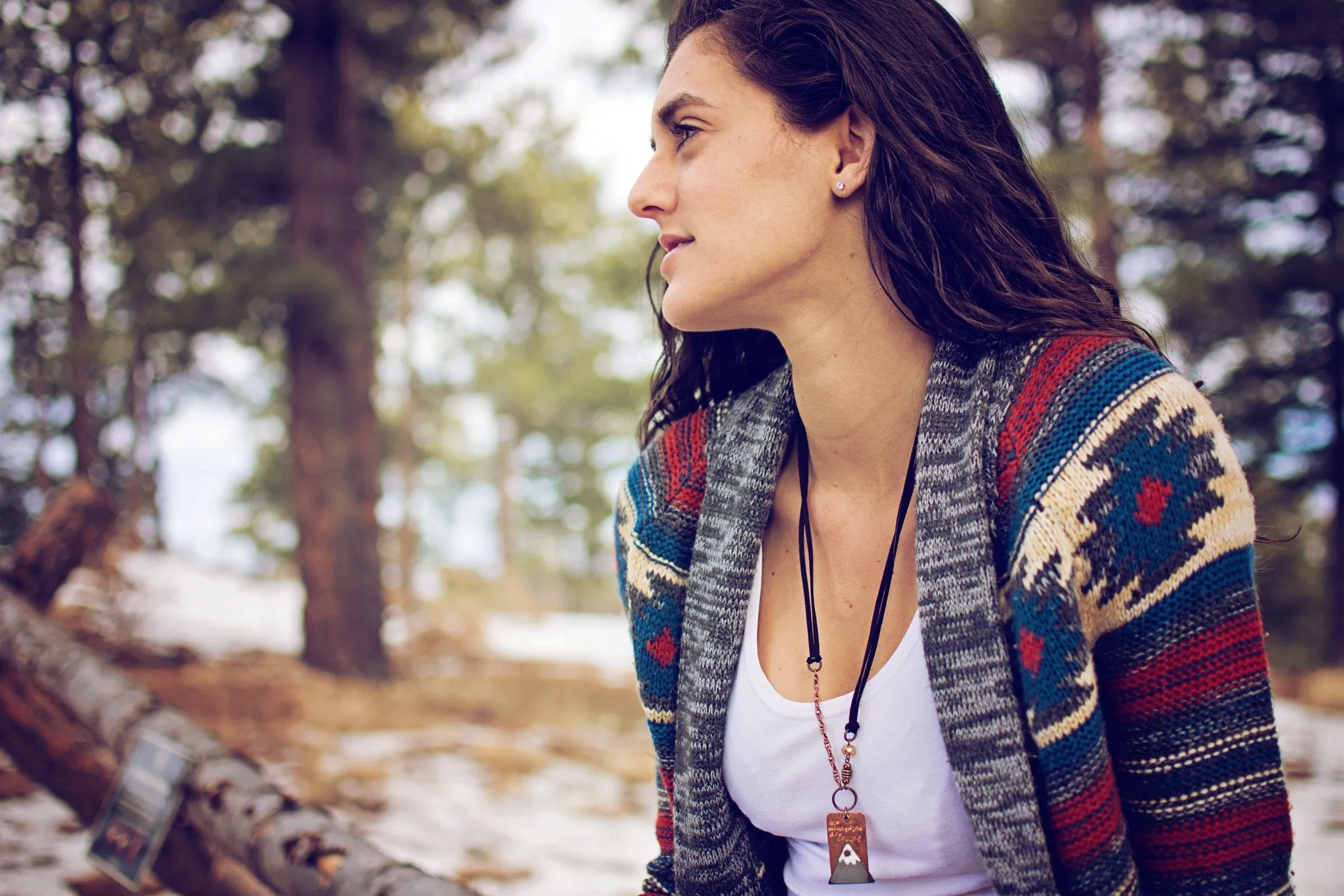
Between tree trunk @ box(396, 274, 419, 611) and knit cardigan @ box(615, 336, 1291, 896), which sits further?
tree trunk @ box(396, 274, 419, 611)

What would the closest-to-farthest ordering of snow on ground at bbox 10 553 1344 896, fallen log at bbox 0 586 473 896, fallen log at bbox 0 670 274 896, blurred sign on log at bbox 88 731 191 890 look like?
fallen log at bbox 0 586 473 896, blurred sign on log at bbox 88 731 191 890, fallen log at bbox 0 670 274 896, snow on ground at bbox 10 553 1344 896

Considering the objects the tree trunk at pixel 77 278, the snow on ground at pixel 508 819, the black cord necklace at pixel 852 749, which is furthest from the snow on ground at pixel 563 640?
the black cord necklace at pixel 852 749

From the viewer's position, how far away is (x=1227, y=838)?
3.80 feet

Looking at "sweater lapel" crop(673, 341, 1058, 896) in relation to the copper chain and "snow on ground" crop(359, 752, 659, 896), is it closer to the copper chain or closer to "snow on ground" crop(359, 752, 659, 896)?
the copper chain

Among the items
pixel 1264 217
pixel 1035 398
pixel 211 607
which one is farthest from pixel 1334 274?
pixel 211 607

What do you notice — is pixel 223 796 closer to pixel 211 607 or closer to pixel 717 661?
pixel 717 661

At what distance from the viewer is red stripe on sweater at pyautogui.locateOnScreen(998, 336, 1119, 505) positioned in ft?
3.98

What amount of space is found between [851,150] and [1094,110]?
913cm

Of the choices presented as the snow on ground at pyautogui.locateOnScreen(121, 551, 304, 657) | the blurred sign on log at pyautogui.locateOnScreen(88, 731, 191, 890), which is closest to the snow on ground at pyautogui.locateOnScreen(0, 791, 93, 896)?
the blurred sign on log at pyautogui.locateOnScreen(88, 731, 191, 890)

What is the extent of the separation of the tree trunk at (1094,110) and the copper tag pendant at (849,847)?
847cm

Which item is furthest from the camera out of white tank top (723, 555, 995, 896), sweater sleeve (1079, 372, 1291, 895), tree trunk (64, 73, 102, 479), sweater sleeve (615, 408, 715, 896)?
tree trunk (64, 73, 102, 479)

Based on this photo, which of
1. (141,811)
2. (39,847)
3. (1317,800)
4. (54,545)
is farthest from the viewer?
(1317,800)

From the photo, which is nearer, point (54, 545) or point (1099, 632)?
point (1099, 632)

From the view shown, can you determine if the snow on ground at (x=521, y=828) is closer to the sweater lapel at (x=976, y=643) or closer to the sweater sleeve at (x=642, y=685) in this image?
the sweater sleeve at (x=642, y=685)
